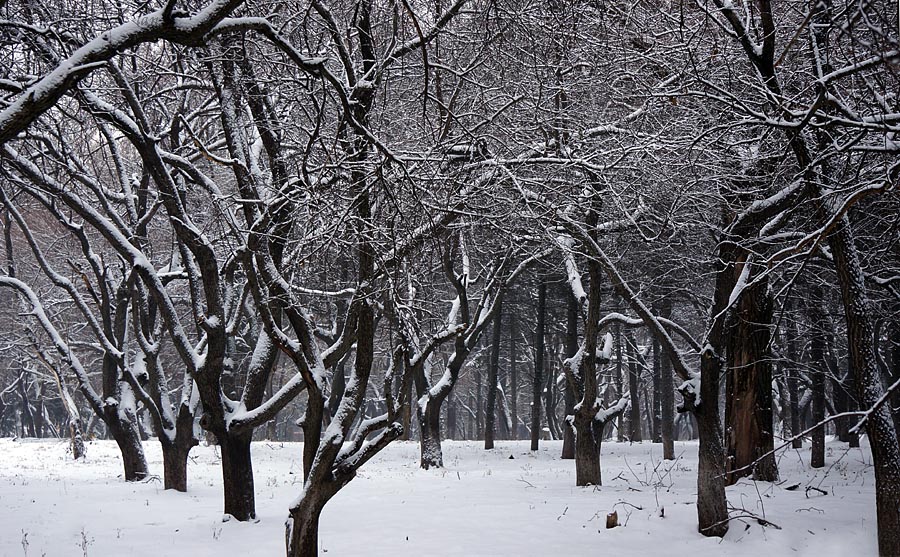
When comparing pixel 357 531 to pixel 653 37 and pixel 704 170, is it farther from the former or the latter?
pixel 653 37

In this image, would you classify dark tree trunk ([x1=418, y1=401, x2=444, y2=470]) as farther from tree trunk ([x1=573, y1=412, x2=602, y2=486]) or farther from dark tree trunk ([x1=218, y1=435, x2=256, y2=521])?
dark tree trunk ([x1=218, y1=435, x2=256, y2=521])

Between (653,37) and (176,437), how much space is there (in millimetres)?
Answer: 10655

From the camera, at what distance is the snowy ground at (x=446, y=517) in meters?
9.00

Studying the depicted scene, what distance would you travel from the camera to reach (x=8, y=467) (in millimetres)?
18891

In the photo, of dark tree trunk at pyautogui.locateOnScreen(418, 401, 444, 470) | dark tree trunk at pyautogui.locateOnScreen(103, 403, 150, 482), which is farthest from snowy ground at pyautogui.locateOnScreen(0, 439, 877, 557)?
dark tree trunk at pyautogui.locateOnScreen(418, 401, 444, 470)

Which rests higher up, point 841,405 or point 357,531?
point 841,405

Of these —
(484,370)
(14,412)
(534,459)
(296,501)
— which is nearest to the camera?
(296,501)

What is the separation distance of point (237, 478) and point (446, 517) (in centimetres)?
310

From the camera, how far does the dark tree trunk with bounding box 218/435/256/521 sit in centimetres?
1035

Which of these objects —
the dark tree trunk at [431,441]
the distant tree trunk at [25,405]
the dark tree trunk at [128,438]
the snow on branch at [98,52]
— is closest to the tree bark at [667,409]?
the dark tree trunk at [431,441]

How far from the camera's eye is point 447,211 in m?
5.86

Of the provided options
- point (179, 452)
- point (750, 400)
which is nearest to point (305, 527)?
point (179, 452)

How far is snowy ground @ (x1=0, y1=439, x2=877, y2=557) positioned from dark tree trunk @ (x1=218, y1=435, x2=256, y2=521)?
0.89ft

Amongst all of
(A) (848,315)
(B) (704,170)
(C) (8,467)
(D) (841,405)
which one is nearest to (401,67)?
(B) (704,170)
